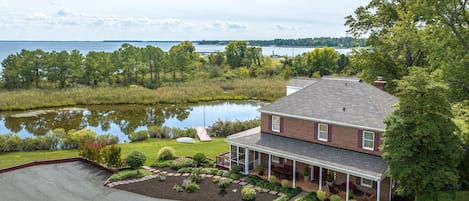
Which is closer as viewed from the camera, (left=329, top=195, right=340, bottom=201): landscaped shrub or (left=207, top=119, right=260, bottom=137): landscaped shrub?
(left=329, top=195, right=340, bottom=201): landscaped shrub

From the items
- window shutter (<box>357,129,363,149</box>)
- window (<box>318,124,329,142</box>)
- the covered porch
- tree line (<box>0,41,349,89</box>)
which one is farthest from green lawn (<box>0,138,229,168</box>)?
tree line (<box>0,41,349,89</box>)

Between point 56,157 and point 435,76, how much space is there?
22868mm

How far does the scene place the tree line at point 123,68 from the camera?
5731cm

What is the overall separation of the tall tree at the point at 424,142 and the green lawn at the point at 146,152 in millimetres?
13166

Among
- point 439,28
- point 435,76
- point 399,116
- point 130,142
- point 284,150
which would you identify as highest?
point 439,28

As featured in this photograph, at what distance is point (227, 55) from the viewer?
315 ft

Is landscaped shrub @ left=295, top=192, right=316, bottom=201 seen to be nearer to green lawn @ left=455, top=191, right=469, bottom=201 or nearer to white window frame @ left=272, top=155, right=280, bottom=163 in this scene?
white window frame @ left=272, top=155, right=280, bottom=163

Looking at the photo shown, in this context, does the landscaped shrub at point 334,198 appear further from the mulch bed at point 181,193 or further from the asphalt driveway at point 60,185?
the asphalt driveway at point 60,185

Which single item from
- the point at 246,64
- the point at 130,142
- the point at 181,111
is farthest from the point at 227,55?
the point at 130,142

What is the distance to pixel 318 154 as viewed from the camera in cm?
1862

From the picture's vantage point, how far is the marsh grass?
46.8 metres

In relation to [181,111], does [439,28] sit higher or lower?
higher

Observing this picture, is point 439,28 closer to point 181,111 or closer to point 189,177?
point 189,177

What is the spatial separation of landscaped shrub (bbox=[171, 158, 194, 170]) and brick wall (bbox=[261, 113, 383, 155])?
190 inches
